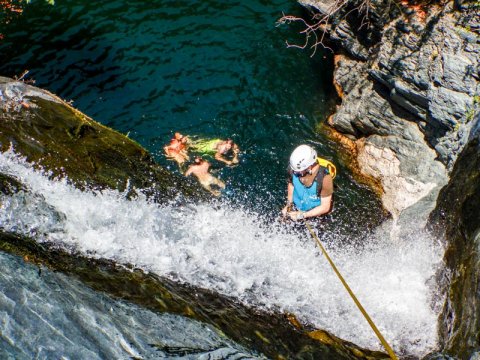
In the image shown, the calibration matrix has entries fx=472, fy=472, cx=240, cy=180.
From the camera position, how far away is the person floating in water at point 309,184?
7379mm

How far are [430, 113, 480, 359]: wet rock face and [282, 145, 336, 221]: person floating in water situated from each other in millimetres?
1808

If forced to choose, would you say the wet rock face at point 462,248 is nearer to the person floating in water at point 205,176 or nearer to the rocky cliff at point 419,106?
the rocky cliff at point 419,106

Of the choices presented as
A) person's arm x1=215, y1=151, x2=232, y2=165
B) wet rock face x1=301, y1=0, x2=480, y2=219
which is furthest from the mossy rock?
person's arm x1=215, y1=151, x2=232, y2=165

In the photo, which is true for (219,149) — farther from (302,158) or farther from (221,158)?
(302,158)

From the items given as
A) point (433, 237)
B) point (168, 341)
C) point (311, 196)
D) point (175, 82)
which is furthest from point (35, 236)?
point (175, 82)

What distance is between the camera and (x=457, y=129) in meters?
8.48

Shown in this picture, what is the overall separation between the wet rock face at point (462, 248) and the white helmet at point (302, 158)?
86.6 inches

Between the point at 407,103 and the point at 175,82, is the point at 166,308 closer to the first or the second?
the point at 407,103

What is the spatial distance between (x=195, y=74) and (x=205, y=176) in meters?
3.63

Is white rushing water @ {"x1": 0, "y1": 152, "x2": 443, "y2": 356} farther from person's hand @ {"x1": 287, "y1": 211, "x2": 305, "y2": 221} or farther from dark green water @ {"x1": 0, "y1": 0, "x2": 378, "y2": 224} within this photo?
dark green water @ {"x1": 0, "y1": 0, "x2": 378, "y2": 224}

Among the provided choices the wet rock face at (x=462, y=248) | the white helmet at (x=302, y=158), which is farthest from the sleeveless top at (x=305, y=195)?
the wet rock face at (x=462, y=248)

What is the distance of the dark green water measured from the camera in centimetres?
1053

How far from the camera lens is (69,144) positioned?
7812 millimetres

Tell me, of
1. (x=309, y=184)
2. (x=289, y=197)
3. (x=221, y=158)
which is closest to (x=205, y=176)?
(x=221, y=158)
